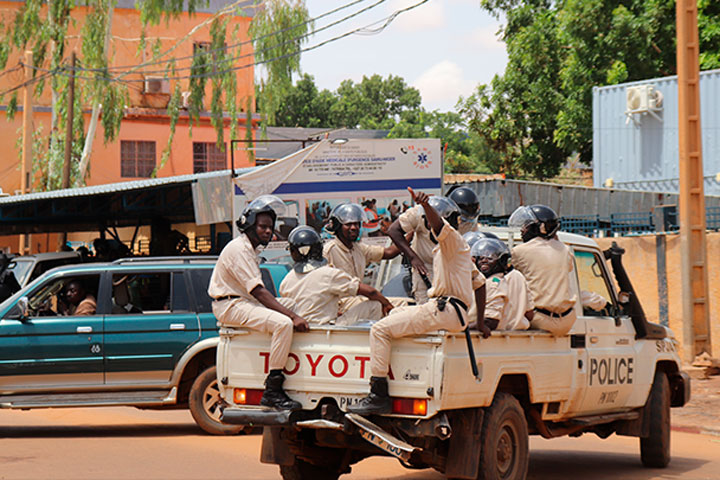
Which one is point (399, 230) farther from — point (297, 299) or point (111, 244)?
point (111, 244)

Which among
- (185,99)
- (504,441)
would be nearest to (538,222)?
(504,441)

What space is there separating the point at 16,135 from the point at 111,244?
16199mm

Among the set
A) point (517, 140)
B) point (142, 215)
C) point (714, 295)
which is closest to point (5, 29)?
point (142, 215)

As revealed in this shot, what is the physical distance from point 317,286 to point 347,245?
27.9 inches

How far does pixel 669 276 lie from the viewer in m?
17.5

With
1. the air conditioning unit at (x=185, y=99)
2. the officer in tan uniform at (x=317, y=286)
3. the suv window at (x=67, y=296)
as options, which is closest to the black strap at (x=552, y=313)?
the officer in tan uniform at (x=317, y=286)

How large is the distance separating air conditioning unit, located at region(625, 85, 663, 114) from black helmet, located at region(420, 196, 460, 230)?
63.8 ft

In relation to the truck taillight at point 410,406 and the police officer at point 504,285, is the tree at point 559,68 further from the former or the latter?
the truck taillight at point 410,406

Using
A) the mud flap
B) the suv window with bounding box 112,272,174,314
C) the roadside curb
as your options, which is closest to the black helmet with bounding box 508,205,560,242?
the mud flap

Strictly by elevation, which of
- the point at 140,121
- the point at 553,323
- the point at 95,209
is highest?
the point at 140,121

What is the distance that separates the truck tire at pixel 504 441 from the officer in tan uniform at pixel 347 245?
1.46 meters

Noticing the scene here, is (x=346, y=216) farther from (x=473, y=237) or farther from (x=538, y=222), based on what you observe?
(x=538, y=222)

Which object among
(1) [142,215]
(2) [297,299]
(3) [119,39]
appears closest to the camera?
(2) [297,299]

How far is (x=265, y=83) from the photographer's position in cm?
3394
